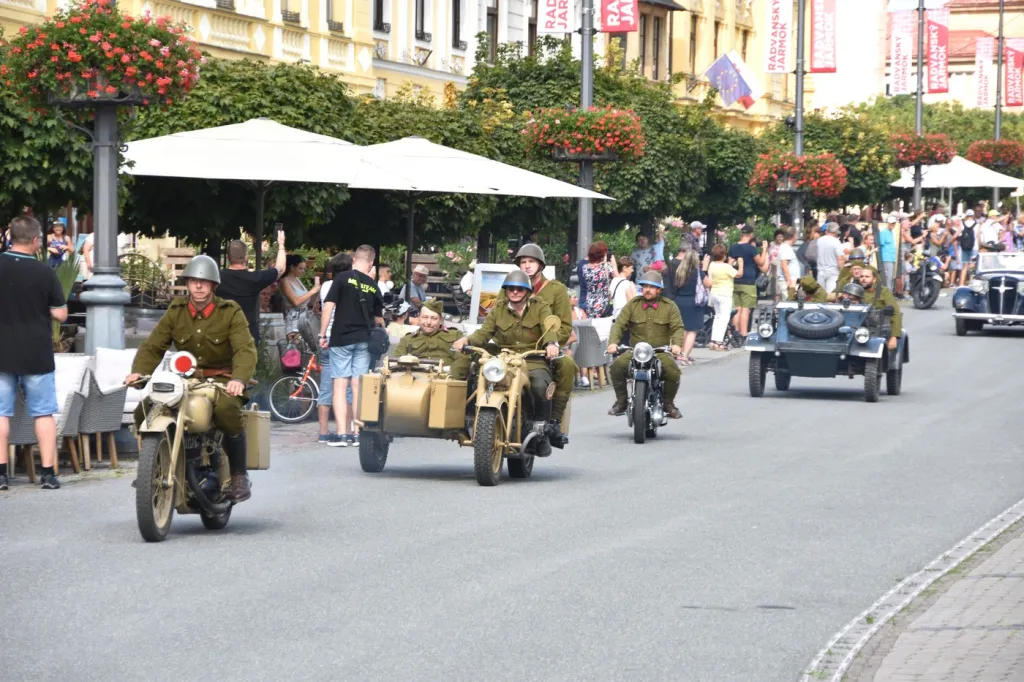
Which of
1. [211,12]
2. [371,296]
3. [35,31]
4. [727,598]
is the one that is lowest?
[727,598]

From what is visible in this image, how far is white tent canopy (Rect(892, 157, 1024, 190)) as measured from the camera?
157ft

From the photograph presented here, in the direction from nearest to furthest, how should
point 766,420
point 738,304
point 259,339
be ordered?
point 259,339
point 766,420
point 738,304

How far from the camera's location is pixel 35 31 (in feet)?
51.1

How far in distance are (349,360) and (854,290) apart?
7424 mm

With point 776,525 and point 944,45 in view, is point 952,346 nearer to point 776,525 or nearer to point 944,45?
point 776,525

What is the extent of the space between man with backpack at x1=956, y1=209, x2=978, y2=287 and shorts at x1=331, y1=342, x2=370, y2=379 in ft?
98.0

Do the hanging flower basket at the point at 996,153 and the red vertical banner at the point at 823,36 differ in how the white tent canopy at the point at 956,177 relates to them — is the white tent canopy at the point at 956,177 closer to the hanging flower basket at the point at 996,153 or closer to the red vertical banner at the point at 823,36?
the red vertical banner at the point at 823,36

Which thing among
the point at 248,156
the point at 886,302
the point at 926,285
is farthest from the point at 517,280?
the point at 926,285

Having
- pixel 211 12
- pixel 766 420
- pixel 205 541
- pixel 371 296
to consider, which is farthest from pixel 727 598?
pixel 211 12

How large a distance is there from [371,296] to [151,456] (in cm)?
605

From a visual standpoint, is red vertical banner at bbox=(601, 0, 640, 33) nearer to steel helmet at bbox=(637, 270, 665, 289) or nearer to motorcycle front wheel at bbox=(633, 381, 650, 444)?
steel helmet at bbox=(637, 270, 665, 289)

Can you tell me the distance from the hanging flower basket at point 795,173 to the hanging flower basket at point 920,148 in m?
7.01

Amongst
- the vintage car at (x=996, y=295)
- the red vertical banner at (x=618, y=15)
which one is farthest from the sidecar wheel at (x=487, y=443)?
the vintage car at (x=996, y=295)

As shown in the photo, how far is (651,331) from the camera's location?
17.3 m
